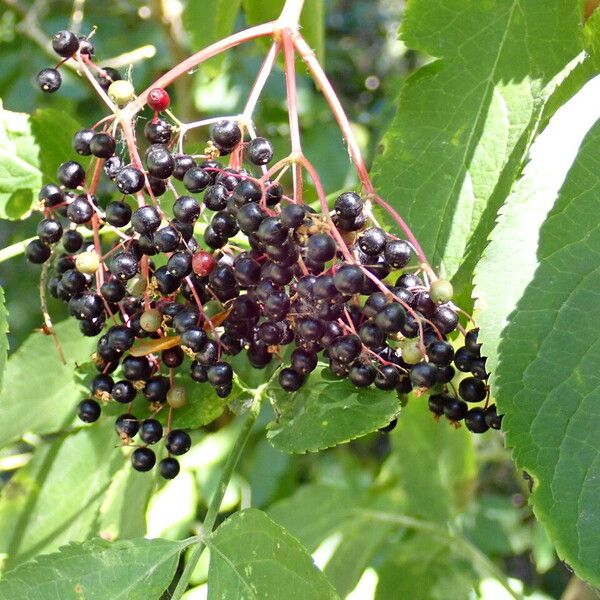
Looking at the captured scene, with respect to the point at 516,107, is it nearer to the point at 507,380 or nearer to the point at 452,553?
the point at 507,380

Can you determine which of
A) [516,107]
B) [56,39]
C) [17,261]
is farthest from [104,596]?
[17,261]

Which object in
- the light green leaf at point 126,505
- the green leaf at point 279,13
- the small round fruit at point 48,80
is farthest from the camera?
the green leaf at point 279,13

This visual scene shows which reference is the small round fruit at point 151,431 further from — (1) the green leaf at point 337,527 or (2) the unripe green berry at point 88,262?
(1) the green leaf at point 337,527

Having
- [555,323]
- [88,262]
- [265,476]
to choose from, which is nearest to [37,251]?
[88,262]

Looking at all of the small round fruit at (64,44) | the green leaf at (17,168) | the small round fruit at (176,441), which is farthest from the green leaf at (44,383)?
the small round fruit at (64,44)

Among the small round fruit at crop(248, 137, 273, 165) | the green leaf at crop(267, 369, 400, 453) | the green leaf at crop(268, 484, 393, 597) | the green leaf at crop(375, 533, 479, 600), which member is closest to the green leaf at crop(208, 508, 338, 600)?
the green leaf at crop(267, 369, 400, 453)

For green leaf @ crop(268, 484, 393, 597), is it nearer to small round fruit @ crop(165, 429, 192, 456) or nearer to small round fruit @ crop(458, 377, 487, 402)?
small round fruit @ crop(165, 429, 192, 456)
